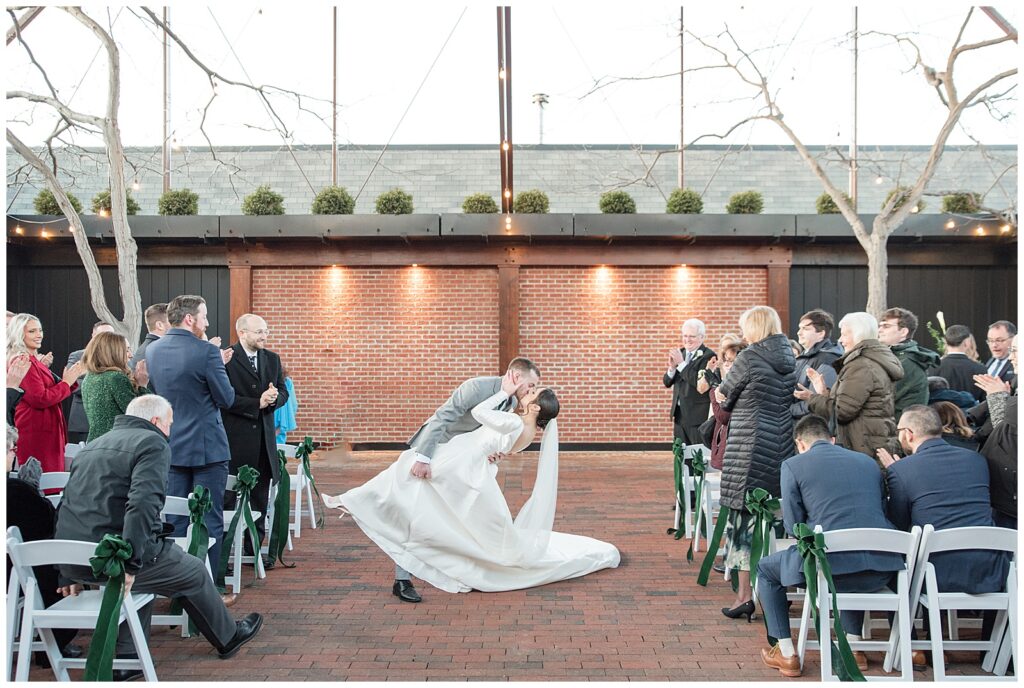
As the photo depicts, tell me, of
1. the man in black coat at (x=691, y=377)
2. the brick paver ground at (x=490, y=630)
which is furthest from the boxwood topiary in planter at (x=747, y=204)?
the brick paver ground at (x=490, y=630)

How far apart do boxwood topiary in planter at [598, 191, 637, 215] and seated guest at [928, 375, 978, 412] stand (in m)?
6.39

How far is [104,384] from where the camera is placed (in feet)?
15.5

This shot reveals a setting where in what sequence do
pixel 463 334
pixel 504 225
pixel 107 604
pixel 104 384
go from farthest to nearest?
pixel 463 334 → pixel 504 225 → pixel 104 384 → pixel 107 604

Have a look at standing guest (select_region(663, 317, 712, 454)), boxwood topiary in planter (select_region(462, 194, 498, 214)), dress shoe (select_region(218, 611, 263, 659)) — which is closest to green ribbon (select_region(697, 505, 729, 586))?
standing guest (select_region(663, 317, 712, 454))

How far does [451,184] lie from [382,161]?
118 cm

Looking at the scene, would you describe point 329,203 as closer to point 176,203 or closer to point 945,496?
point 176,203

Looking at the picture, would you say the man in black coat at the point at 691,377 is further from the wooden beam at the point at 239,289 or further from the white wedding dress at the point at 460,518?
the wooden beam at the point at 239,289

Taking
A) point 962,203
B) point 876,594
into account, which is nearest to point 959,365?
point 876,594

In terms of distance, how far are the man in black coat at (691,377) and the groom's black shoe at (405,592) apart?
3454 mm

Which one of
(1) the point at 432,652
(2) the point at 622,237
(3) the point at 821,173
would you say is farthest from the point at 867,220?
(1) the point at 432,652

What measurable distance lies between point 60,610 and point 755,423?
3611mm

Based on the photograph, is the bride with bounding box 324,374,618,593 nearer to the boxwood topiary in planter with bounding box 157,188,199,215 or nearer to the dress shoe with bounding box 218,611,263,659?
the dress shoe with bounding box 218,611,263,659

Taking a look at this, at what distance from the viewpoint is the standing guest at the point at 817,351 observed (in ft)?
17.6

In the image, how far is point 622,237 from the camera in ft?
37.3
